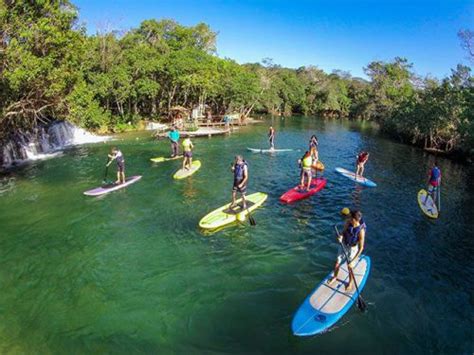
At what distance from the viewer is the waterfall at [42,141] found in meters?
28.6

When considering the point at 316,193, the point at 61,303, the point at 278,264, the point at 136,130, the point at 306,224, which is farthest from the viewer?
the point at 136,130

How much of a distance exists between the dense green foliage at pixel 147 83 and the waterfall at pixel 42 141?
111cm

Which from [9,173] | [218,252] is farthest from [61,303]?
[9,173]

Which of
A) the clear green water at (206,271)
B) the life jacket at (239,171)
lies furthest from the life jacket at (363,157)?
the life jacket at (239,171)

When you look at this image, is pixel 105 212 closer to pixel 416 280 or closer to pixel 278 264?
pixel 278 264

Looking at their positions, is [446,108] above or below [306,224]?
above

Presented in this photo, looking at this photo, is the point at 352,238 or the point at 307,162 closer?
the point at 352,238

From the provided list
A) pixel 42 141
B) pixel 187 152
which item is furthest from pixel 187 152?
pixel 42 141

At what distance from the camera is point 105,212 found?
56.3 feet

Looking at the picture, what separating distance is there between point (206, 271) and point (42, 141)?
92.7 feet

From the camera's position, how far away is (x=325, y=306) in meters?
9.37

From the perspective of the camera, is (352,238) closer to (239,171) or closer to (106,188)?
(239,171)

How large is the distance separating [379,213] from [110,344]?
561 inches

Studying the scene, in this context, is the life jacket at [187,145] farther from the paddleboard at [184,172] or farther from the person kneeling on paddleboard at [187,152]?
the paddleboard at [184,172]
